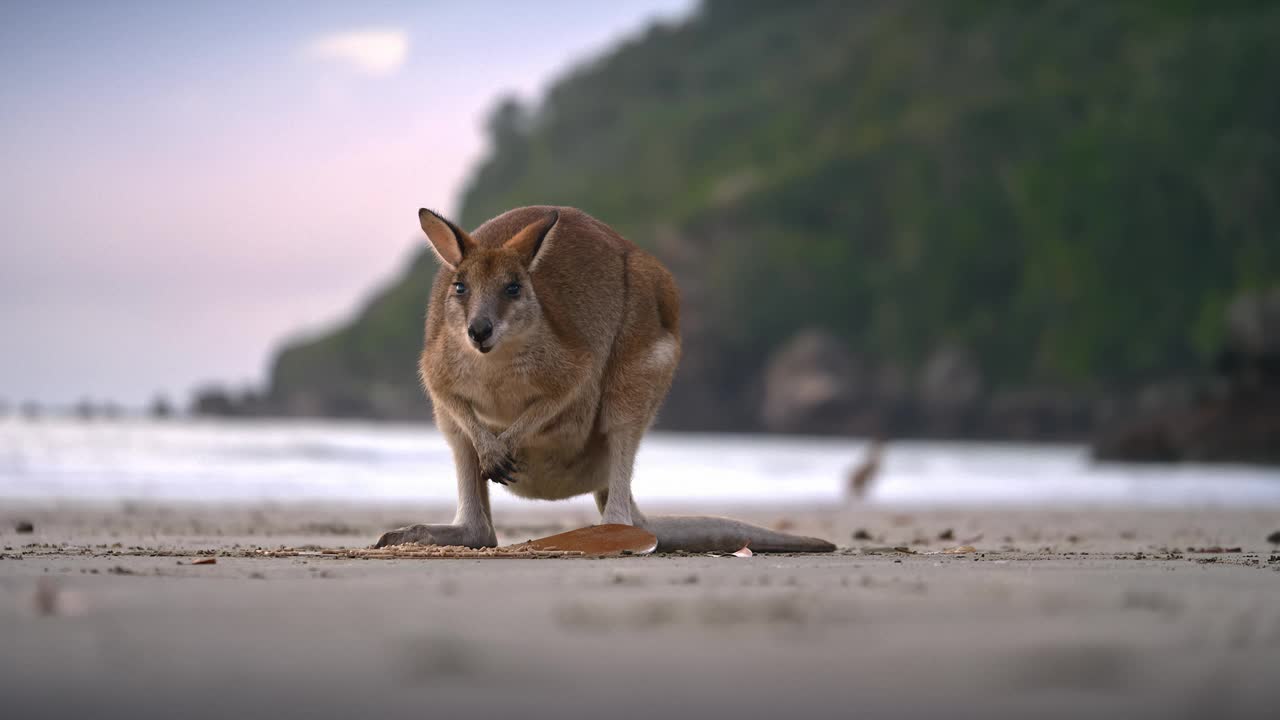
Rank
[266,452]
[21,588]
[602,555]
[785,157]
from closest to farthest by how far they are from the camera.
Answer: [21,588], [602,555], [266,452], [785,157]

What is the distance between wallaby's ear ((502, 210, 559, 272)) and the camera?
485 cm

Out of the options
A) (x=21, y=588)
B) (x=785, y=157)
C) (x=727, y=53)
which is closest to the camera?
(x=21, y=588)

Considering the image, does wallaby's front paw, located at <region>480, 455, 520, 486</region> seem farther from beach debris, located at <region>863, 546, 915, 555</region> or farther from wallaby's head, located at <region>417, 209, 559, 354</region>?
beach debris, located at <region>863, 546, 915, 555</region>

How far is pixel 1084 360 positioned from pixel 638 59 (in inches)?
2674

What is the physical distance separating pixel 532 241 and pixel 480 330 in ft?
1.46

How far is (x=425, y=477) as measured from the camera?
14906 millimetres

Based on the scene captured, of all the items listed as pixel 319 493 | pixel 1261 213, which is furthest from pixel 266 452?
pixel 1261 213

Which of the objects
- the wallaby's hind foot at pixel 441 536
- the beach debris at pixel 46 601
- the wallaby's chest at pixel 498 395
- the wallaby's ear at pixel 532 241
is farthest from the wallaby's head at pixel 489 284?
the beach debris at pixel 46 601

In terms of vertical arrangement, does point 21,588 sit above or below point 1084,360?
below

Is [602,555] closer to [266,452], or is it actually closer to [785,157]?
[266,452]

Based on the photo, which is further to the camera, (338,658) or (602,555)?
(602,555)

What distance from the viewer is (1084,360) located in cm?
4634

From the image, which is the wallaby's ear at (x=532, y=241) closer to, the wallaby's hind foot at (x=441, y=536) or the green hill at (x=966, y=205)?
the wallaby's hind foot at (x=441, y=536)

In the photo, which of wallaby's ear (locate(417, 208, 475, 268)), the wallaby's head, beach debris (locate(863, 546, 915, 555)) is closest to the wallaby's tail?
beach debris (locate(863, 546, 915, 555))
